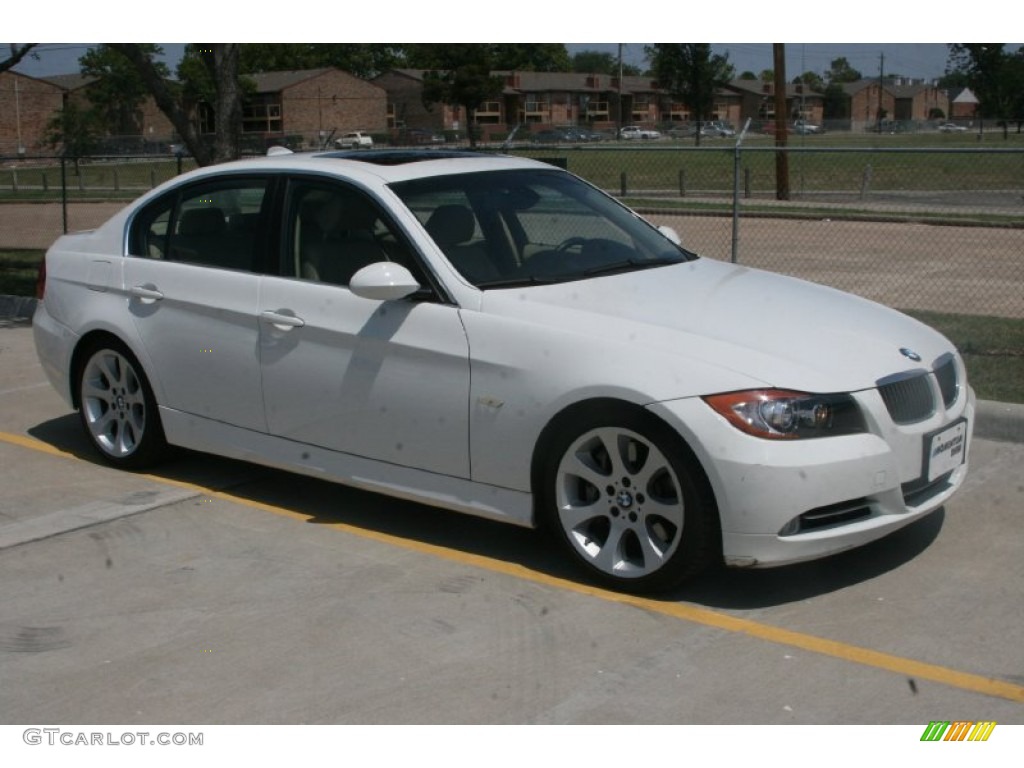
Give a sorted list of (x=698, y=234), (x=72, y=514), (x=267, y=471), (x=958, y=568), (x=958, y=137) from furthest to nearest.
Answer: (x=958, y=137), (x=698, y=234), (x=267, y=471), (x=72, y=514), (x=958, y=568)

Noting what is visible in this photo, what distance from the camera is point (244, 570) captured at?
209 inches

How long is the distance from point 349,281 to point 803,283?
2.10m

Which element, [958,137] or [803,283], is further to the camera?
[958,137]

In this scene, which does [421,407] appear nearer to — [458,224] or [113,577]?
[458,224]

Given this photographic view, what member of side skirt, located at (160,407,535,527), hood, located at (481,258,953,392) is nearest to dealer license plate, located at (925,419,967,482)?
hood, located at (481,258,953,392)

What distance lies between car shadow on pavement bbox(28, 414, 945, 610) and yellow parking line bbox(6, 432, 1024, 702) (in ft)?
0.14

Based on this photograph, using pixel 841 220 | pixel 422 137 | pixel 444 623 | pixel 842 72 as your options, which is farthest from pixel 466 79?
pixel 842 72

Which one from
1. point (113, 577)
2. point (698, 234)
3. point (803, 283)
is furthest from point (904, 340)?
point (698, 234)

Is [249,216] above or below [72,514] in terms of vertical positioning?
above

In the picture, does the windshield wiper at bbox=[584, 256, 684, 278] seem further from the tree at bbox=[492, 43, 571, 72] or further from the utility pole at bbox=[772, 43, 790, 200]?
the tree at bbox=[492, 43, 571, 72]

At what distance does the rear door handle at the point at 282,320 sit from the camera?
18.7 feet

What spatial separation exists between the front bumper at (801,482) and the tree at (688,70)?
5597 centimetres
